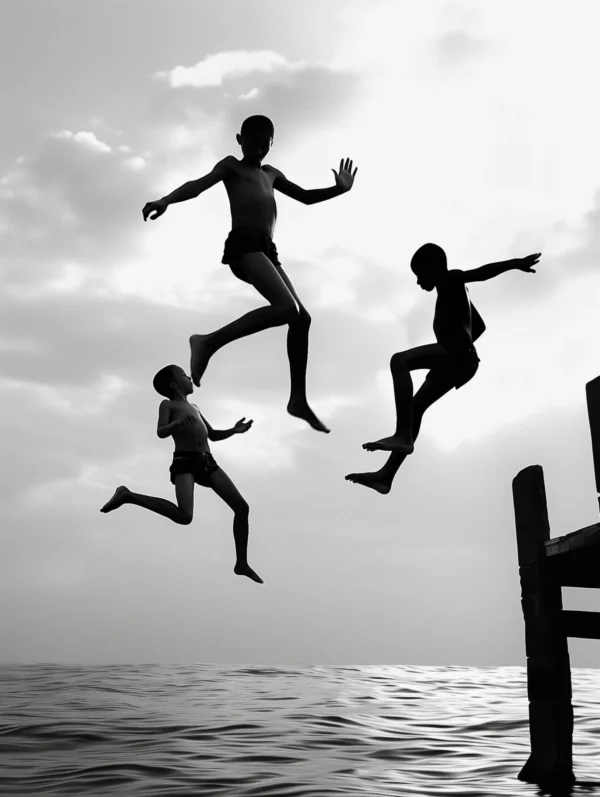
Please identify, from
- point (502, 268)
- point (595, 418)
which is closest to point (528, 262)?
point (502, 268)

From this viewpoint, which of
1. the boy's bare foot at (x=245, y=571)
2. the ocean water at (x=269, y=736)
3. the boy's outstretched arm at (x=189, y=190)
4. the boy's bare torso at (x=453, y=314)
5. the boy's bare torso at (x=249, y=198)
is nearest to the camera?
the boy's outstretched arm at (x=189, y=190)

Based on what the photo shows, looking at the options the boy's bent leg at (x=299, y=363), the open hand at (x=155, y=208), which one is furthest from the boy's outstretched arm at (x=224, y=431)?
the open hand at (x=155, y=208)

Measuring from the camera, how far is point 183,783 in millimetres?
7148

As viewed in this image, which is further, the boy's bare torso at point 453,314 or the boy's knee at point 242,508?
the boy's knee at point 242,508

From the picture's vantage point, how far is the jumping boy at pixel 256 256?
6.77 meters

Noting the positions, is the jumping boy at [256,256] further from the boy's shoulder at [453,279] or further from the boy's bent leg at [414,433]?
the boy's shoulder at [453,279]

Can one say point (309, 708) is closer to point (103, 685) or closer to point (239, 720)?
point (239, 720)

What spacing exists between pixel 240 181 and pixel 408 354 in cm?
179

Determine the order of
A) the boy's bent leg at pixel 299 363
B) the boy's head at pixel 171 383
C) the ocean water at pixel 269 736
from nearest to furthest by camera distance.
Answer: the boy's bent leg at pixel 299 363 → the ocean water at pixel 269 736 → the boy's head at pixel 171 383

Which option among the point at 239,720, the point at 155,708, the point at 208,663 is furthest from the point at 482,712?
the point at 208,663

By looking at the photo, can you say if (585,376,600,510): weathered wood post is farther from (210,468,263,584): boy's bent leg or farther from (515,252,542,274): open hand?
(210,468,263,584): boy's bent leg

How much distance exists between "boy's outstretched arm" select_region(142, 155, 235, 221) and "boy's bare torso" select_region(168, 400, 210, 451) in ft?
9.14

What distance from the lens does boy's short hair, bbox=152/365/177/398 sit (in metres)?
9.16

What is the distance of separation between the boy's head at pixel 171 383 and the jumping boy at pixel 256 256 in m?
2.21
